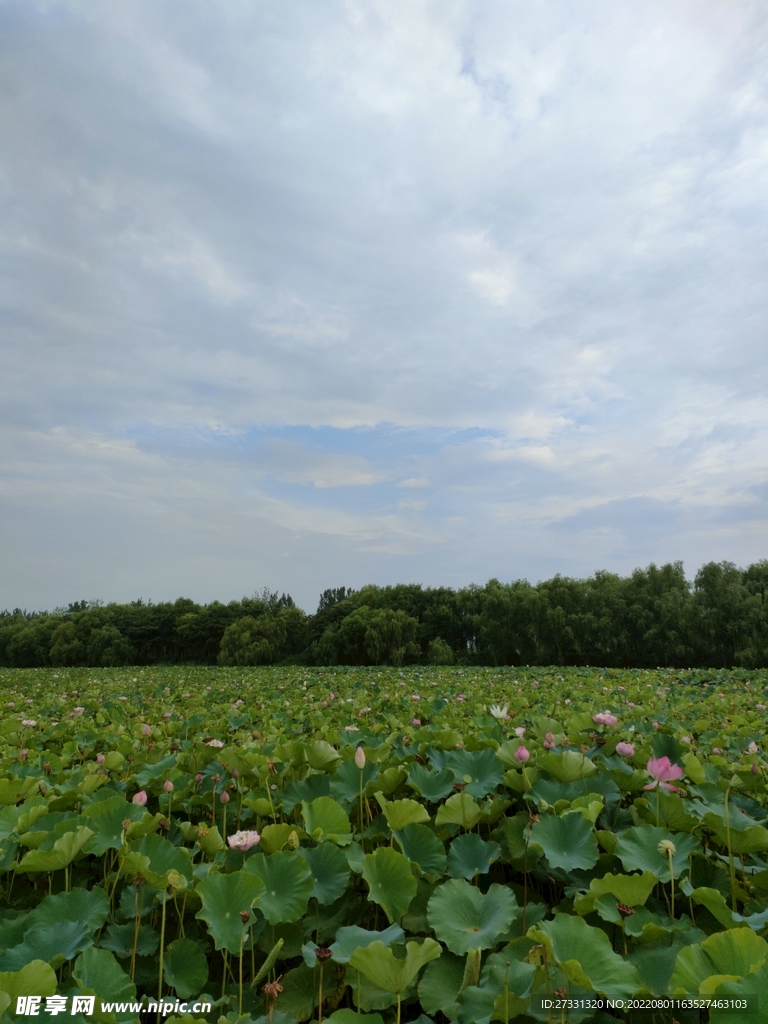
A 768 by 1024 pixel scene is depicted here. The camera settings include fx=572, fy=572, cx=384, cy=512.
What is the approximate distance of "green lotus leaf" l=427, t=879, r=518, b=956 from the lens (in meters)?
1.52

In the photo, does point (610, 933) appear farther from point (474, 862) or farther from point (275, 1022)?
point (275, 1022)

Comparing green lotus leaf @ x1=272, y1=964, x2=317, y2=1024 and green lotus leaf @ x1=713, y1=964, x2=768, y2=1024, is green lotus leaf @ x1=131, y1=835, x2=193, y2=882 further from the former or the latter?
green lotus leaf @ x1=713, y1=964, x2=768, y2=1024

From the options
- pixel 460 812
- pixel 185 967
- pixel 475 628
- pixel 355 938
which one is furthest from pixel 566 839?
pixel 475 628

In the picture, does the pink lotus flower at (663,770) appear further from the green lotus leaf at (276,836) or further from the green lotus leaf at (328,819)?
the green lotus leaf at (276,836)

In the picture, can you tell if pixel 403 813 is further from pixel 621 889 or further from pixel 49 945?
pixel 49 945

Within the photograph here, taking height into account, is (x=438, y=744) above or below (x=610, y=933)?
above

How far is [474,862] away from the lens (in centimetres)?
195

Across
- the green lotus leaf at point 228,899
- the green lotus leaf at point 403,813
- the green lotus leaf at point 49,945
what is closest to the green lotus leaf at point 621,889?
the green lotus leaf at point 403,813

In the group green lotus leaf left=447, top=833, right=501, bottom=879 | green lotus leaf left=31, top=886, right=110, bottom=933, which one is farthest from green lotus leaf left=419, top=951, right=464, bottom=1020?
green lotus leaf left=31, top=886, right=110, bottom=933

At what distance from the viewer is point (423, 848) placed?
1951 millimetres

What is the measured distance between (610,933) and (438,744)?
1.22 meters

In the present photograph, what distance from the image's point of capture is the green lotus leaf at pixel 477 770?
2.32m

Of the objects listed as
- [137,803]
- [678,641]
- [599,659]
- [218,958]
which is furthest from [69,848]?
[599,659]

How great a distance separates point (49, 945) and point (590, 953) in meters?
1.45
